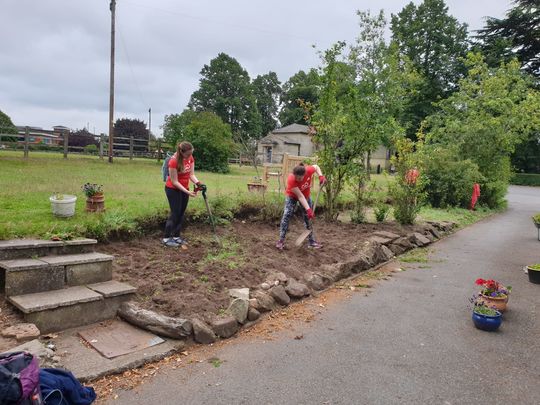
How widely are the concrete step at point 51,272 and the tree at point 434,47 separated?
43.8m

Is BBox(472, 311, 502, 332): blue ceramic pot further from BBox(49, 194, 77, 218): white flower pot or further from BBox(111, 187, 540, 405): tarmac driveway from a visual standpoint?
BBox(49, 194, 77, 218): white flower pot

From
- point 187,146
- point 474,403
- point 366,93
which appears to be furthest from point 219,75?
point 474,403

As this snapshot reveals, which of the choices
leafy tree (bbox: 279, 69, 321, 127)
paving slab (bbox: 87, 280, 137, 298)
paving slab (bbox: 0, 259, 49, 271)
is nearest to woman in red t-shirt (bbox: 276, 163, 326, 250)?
paving slab (bbox: 87, 280, 137, 298)

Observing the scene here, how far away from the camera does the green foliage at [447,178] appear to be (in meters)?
14.9

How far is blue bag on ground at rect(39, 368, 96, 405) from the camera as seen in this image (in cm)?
249

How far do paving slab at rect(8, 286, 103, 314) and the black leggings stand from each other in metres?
2.14

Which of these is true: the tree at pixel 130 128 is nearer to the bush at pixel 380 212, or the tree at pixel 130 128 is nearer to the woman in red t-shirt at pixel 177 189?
the bush at pixel 380 212

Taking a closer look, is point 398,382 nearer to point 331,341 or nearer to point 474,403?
point 474,403

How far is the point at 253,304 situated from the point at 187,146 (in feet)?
8.79

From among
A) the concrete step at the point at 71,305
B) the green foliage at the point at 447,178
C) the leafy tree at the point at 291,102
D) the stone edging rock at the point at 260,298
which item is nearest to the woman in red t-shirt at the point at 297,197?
the stone edging rock at the point at 260,298

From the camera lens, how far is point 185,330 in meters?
3.99

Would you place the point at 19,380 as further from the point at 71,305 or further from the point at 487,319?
the point at 487,319

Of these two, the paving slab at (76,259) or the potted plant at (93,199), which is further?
the potted plant at (93,199)

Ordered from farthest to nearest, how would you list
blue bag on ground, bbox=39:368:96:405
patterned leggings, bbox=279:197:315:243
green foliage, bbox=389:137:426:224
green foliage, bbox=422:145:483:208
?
green foliage, bbox=422:145:483:208 < green foliage, bbox=389:137:426:224 < patterned leggings, bbox=279:197:315:243 < blue bag on ground, bbox=39:368:96:405
